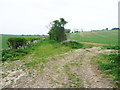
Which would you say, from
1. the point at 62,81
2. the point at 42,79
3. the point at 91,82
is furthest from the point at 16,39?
the point at 91,82

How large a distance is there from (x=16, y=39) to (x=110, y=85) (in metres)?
14.5

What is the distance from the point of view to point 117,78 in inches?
197

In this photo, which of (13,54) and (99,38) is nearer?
(13,54)

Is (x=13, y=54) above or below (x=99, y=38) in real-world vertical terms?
below

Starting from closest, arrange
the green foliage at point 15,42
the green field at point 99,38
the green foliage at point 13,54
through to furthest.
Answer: the green foliage at point 13,54 < the green foliage at point 15,42 < the green field at point 99,38

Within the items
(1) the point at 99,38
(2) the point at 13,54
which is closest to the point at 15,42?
(2) the point at 13,54

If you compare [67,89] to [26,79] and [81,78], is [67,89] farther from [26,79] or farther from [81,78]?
[26,79]

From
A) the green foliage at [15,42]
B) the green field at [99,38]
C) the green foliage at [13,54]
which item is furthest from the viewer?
the green field at [99,38]

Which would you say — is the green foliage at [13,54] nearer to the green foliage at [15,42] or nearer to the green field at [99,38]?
the green foliage at [15,42]

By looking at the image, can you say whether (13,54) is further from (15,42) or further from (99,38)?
(99,38)

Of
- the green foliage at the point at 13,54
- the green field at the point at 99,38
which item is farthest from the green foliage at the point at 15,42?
the green field at the point at 99,38

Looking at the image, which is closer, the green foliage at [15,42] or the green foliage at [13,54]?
the green foliage at [13,54]

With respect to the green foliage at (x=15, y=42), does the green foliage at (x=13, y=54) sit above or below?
below

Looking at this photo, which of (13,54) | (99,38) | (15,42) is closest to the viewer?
(13,54)
